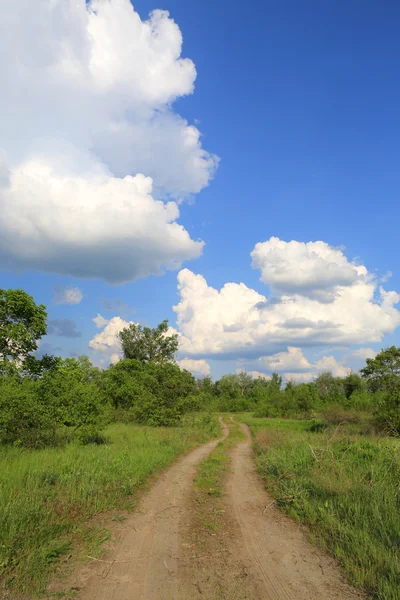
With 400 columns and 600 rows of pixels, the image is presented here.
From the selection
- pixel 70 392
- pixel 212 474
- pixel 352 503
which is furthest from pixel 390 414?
pixel 70 392

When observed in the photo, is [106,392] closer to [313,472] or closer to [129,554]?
[313,472]

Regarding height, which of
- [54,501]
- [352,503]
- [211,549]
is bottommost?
[211,549]

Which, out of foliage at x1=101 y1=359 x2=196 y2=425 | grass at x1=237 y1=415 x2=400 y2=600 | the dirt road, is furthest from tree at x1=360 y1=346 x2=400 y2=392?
the dirt road

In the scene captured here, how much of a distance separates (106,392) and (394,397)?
32151 millimetres

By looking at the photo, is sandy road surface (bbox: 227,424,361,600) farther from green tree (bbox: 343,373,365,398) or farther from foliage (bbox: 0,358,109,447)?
green tree (bbox: 343,373,365,398)

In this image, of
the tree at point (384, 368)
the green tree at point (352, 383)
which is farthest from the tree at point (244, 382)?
the tree at point (384, 368)

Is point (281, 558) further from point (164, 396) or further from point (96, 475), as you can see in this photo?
point (164, 396)

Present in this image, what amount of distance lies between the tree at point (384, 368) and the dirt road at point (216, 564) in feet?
112

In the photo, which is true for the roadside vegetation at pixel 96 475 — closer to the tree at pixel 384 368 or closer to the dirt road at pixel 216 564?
the dirt road at pixel 216 564

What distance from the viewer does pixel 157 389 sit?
32.1 metres

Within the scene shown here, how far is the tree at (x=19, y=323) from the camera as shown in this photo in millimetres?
17703

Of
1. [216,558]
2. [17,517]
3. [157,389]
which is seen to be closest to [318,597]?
[216,558]

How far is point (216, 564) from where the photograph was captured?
558 cm

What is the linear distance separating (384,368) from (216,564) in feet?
124
